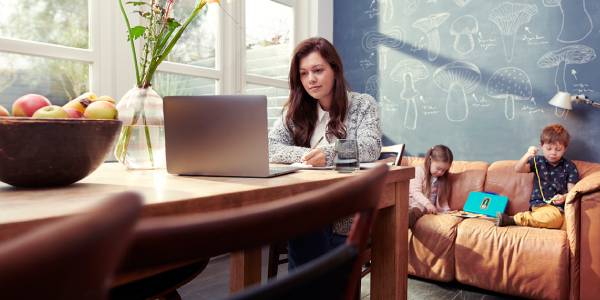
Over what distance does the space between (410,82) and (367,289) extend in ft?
6.78

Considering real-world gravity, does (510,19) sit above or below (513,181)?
above

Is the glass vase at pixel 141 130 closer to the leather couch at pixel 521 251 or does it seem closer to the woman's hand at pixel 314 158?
the woman's hand at pixel 314 158

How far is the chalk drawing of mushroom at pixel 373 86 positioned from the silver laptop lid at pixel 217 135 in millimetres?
3299

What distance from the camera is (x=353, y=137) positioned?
1893mm

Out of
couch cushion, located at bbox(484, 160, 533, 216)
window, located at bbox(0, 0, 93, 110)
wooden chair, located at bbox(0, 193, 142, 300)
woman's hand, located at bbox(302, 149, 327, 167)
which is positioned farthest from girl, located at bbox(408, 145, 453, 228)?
wooden chair, located at bbox(0, 193, 142, 300)

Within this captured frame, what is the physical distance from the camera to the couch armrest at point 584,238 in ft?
A: 7.70

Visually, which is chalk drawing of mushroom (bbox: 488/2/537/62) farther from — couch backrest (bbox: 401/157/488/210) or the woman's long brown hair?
the woman's long brown hair

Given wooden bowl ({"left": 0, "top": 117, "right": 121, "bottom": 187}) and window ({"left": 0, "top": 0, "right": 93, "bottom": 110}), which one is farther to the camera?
window ({"left": 0, "top": 0, "right": 93, "bottom": 110})

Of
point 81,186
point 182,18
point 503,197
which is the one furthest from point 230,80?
point 81,186

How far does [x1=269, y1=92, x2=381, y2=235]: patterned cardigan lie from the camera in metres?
1.57

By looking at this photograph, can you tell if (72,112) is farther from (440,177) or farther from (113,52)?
(440,177)

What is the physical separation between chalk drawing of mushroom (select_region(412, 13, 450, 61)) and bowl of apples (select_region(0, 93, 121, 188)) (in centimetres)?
346

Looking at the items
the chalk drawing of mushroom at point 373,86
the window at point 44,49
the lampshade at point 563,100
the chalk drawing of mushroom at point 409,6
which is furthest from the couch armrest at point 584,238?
the window at point 44,49

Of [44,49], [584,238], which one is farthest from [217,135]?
[584,238]
